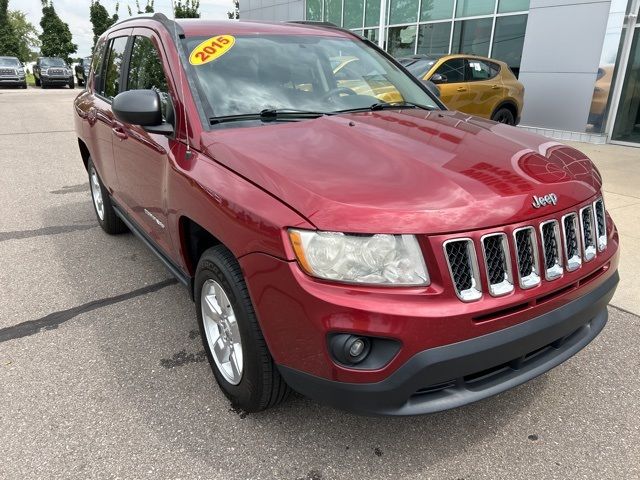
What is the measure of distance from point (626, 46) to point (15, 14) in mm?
70390

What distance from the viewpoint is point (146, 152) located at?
3.07 m

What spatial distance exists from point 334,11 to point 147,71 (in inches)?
652

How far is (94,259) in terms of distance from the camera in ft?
14.4

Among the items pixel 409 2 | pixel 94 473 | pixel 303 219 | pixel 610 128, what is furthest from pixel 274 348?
pixel 409 2

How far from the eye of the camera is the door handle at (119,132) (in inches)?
136

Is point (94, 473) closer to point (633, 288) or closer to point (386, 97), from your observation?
point (386, 97)

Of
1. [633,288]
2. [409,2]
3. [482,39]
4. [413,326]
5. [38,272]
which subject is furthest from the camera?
[409,2]

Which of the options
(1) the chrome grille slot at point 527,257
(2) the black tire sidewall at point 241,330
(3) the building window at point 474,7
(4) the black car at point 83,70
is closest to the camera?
(1) the chrome grille slot at point 527,257

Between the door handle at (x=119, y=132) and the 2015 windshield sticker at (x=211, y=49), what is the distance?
92 cm

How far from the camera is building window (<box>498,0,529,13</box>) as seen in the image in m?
11.2

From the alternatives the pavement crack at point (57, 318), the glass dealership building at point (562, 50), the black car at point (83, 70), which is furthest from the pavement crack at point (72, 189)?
the black car at point (83, 70)

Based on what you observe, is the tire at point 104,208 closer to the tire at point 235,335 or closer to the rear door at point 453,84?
the tire at point 235,335

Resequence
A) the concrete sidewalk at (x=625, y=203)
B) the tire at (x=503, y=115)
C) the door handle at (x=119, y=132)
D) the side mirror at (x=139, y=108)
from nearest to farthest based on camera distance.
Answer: the side mirror at (x=139, y=108), the door handle at (x=119, y=132), the concrete sidewalk at (x=625, y=203), the tire at (x=503, y=115)

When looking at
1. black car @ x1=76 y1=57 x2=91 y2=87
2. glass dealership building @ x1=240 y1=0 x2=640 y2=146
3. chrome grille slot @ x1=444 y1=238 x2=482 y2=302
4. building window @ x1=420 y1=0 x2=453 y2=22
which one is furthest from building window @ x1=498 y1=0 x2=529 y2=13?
black car @ x1=76 y1=57 x2=91 y2=87
